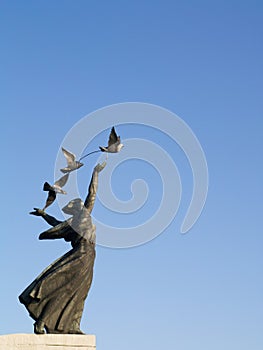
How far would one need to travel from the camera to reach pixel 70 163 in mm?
16891

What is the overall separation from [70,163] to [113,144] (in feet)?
3.93

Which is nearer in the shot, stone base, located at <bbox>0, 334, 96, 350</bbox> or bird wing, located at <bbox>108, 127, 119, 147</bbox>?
stone base, located at <bbox>0, 334, 96, 350</bbox>

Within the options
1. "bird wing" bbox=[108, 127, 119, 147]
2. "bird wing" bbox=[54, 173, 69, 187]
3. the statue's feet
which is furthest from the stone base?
"bird wing" bbox=[108, 127, 119, 147]

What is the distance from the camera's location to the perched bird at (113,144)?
55.6 ft

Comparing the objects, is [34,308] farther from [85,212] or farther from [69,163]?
[69,163]

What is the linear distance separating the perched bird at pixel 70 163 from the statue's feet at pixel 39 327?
3856 millimetres

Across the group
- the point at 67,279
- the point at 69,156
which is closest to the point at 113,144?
the point at 69,156

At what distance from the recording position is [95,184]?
16.7 m

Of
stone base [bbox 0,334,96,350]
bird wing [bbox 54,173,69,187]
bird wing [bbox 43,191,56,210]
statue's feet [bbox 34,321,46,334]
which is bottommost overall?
stone base [bbox 0,334,96,350]

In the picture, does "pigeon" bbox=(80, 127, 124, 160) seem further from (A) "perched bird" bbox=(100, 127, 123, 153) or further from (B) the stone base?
(B) the stone base

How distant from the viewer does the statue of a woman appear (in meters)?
15.5

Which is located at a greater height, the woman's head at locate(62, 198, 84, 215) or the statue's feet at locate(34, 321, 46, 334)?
the woman's head at locate(62, 198, 84, 215)

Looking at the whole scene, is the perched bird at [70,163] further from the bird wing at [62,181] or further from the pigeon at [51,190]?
the pigeon at [51,190]

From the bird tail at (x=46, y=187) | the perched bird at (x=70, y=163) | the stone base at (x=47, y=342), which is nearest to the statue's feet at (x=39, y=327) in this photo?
the stone base at (x=47, y=342)
